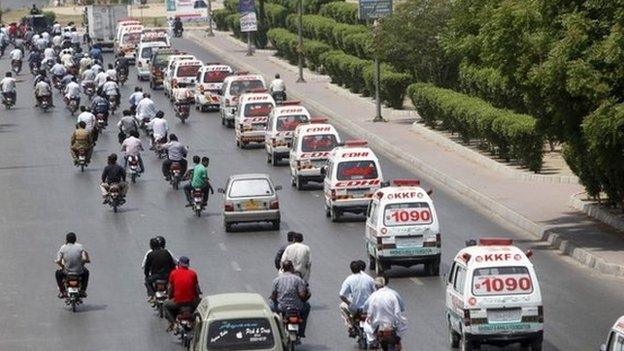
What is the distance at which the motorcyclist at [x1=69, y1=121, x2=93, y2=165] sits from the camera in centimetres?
5292

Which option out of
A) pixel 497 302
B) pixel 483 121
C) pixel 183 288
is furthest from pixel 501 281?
pixel 483 121

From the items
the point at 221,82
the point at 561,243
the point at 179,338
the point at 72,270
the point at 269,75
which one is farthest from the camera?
the point at 269,75

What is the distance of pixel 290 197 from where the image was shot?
156 feet

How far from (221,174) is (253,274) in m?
17.0

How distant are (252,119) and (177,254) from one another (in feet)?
66.5

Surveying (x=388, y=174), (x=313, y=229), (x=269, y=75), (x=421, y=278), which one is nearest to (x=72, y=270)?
(x=421, y=278)

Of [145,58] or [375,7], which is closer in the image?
[375,7]

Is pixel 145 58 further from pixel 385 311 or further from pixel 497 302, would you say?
pixel 385 311

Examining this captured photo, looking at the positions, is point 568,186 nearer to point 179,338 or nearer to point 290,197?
point 290,197

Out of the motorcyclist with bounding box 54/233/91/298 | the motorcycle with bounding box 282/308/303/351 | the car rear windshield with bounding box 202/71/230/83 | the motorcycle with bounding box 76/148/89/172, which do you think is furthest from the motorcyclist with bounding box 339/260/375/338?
the car rear windshield with bounding box 202/71/230/83

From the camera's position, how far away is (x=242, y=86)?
65688 mm

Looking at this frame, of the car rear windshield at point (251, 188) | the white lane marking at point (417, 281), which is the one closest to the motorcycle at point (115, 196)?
the car rear windshield at point (251, 188)

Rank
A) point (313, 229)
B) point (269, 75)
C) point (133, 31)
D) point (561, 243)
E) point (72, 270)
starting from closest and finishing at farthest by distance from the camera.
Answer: point (72, 270) → point (561, 243) → point (313, 229) → point (269, 75) → point (133, 31)

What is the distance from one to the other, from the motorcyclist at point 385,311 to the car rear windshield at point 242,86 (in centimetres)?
3935
